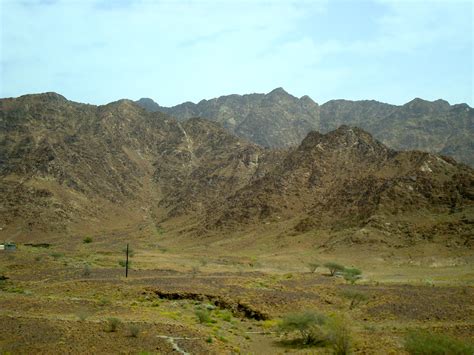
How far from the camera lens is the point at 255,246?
3634 inches

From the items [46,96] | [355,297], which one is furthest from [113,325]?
[46,96]

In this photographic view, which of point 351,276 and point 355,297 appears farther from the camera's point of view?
point 351,276

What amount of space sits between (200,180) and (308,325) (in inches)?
4746

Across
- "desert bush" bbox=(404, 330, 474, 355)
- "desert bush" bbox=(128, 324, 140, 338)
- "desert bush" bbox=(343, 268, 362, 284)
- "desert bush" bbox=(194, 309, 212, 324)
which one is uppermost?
"desert bush" bbox=(404, 330, 474, 355)

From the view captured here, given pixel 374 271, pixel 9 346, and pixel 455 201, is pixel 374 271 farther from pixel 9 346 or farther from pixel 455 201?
pixel 9 346

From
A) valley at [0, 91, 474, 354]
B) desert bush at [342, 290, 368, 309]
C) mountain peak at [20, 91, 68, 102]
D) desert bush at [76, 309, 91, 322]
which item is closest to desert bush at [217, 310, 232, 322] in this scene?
valley at [0, 91, 474, 354]

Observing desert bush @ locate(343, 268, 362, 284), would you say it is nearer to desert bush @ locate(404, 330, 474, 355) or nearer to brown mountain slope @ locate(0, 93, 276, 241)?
desert bush @ locate(404, 330, 474, 355)

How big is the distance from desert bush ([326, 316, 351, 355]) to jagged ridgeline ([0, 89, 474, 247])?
191ft

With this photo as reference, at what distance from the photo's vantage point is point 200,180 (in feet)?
482

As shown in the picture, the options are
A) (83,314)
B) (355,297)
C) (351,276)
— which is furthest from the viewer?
(351,276)

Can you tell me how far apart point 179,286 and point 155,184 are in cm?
11525

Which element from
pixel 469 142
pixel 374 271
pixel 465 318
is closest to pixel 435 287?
pixel 465 318

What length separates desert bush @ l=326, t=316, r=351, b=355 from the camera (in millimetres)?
23139

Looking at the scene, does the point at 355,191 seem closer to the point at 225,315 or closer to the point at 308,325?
the point at 225,315
